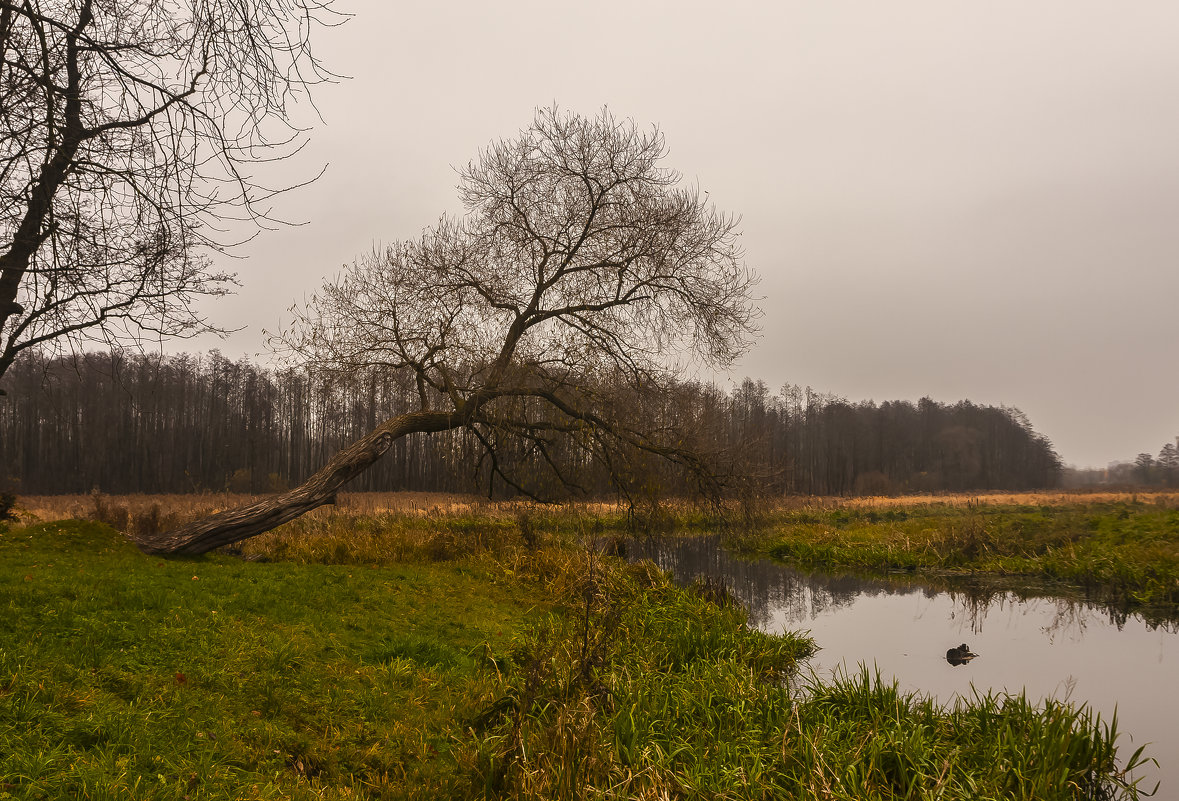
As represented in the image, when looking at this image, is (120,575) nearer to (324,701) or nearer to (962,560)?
(324,701)

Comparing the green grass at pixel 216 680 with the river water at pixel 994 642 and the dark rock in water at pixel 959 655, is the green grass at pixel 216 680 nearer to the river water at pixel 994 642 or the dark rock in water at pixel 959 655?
the river water at pixel 994 642

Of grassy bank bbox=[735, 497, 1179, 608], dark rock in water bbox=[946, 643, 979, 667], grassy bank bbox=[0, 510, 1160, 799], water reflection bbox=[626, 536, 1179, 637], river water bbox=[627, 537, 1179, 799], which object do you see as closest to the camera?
grassy bank bbox=[0, 510, 1160, 799]

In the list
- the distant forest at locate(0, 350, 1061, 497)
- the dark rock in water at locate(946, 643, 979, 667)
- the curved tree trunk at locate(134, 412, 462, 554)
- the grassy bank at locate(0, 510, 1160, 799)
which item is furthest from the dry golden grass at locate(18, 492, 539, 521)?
the dark rock in water at locate(946, 643, 979, 667)

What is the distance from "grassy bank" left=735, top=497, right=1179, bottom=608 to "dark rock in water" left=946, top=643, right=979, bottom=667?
3847mm

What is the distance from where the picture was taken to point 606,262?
38.4ft

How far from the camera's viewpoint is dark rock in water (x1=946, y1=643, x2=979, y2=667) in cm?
791

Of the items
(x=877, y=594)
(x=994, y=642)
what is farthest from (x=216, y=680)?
(x=877, y=594)

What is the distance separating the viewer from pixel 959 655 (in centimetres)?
808

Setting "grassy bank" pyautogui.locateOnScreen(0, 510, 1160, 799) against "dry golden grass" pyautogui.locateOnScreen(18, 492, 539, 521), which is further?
"dry golden grass" pyautogui.locateOnScreen(18, 492, 539, 521)

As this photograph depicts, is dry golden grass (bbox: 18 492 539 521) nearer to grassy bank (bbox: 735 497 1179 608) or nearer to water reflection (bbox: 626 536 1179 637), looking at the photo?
water reflection (bbox: 626 536 1179 637)

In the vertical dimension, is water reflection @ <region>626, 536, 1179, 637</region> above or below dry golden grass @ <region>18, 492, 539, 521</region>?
below

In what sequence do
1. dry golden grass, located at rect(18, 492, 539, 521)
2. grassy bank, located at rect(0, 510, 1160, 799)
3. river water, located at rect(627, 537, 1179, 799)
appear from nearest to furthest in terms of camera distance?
grassy bank, located at rect(0, 510, 1160, 799)
river water, located at rect(627, 537, 1179, 799)
dry golden grass, located at rect(18, 492, 539, 521)

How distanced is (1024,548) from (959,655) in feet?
34.0

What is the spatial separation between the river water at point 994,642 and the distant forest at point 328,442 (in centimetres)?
239
